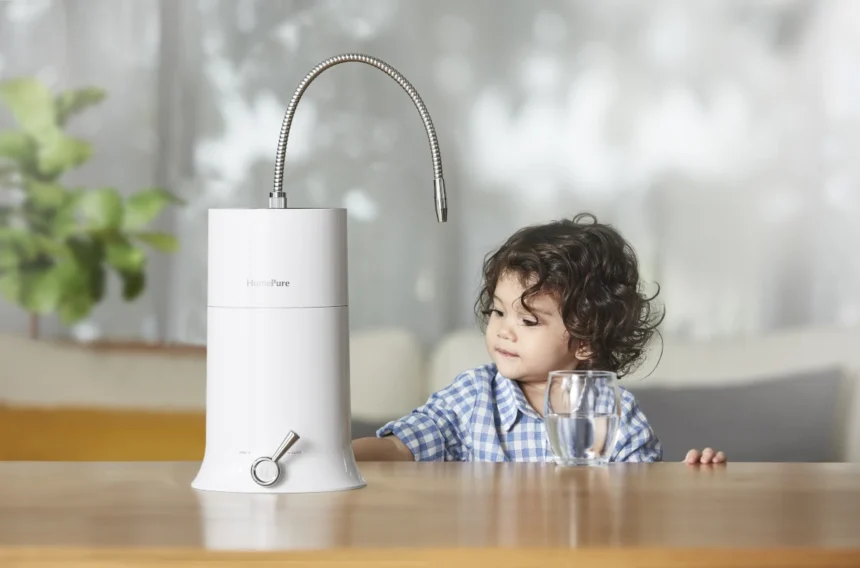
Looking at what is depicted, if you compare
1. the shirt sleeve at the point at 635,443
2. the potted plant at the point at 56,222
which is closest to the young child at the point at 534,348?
the shirt sleeve at the point at 635,443

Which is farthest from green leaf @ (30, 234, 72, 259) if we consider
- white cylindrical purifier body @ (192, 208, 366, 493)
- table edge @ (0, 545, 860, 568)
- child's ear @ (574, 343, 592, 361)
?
table edge @ (0, 545, 860, 568)

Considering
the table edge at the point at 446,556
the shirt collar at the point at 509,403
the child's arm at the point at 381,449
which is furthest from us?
the shirt collar at the point at 509,403

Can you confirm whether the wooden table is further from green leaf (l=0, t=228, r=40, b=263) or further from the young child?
green leaf (l=0, t=228, r=40, b=263)

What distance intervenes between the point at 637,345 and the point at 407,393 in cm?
71

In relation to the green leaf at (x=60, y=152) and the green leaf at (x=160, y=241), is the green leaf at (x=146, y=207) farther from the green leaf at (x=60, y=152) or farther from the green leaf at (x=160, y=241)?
the green leaf at (x=60, y=152)

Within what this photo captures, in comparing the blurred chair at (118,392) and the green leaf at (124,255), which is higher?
the green leaf at (124,255)

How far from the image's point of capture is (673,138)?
2842 millimetres

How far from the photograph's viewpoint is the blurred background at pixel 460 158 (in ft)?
9.24

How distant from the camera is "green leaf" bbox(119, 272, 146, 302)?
2863 mm

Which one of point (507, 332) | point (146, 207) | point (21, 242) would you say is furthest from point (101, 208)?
point (507, 332)

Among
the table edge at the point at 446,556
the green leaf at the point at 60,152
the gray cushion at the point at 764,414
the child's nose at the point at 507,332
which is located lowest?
the gray cushion at the point at 764,414

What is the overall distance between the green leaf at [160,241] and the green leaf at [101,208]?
7 cm

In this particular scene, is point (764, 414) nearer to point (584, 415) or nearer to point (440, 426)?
point (440, 426)

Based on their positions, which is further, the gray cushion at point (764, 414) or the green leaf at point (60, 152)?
the green leaf at point (60, 152)
